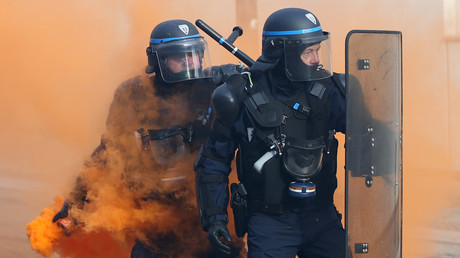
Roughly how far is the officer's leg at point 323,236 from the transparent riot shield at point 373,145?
0.28m

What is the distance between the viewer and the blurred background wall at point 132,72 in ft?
23.0

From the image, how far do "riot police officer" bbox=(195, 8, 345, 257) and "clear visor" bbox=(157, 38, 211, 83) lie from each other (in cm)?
81

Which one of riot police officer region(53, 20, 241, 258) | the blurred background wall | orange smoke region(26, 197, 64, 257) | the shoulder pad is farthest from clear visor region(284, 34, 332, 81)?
the blurred background wall

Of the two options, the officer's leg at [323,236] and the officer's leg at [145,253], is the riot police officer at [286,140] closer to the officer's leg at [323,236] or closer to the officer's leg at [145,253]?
the officer's leg at [323,236]

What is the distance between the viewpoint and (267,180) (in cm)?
372

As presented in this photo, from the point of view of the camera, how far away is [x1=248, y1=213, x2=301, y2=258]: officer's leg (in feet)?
12.1

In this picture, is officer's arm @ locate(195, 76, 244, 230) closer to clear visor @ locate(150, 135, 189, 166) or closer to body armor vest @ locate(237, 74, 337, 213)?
body armor vest @ locate(237, 74, 337, 213)

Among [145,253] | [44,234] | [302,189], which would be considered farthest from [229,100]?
[44,234]

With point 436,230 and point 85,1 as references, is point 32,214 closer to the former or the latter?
point 85,1

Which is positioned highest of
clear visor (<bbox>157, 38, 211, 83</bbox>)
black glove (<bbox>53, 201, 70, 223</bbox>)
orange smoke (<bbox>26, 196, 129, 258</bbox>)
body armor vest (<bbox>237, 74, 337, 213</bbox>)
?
clear visor (<bbox>157, 38, 211, 83</bbox>)

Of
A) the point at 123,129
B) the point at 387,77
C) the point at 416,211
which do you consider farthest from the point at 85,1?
the point at 387,77

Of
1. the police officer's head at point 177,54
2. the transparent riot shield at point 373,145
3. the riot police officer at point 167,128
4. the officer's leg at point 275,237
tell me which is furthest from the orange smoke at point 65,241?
the transparent riot shield at point 373,145

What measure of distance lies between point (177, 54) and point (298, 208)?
4.67 ft

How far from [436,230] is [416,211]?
0.41 meters
